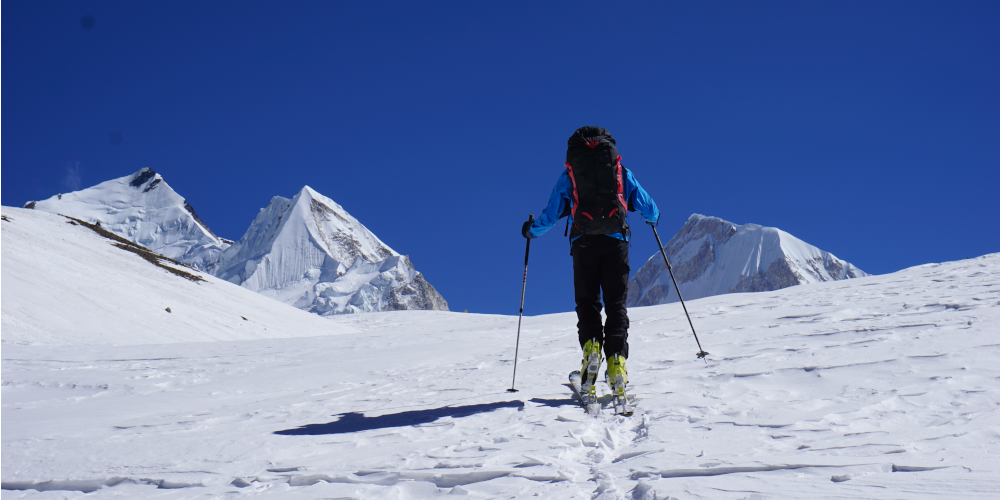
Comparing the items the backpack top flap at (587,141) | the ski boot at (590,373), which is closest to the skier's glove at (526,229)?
the backpack top flap at (587,141)

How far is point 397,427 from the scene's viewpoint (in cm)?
424

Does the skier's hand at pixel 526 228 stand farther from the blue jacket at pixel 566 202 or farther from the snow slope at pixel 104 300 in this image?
the snow slope at pixel 104 300

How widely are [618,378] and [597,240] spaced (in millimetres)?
1235

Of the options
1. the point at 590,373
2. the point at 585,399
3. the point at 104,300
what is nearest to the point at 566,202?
the point at 590,373

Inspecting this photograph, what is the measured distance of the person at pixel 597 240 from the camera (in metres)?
5.08

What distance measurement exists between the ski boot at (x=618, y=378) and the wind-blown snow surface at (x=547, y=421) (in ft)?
0.62

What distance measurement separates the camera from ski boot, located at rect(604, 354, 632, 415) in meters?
4.54

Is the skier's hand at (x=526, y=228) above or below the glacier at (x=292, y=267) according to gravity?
below

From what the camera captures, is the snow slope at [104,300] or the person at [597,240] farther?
the snow slope at [104,300]

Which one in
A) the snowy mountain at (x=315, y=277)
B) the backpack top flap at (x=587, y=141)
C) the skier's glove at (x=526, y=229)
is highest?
the snowy mountain at (x=315, y=277)

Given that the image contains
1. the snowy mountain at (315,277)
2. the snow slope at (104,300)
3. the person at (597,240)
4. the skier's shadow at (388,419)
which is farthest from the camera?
the snowy mountain at (315,277)

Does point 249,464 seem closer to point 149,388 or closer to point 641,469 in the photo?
point 641,469

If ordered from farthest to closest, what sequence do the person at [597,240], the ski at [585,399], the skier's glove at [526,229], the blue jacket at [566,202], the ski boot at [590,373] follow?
the skier's glove at [526,229] < the blue jacket at [566,202] < the person at [597,240] < the ski boot at [590,373] < the ski at [585,399]

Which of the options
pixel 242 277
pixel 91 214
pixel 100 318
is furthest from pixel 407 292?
pixel 100 318
